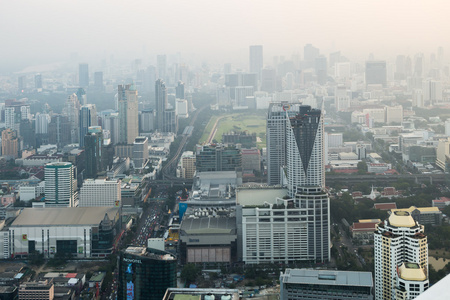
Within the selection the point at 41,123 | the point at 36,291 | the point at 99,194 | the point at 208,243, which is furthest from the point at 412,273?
the point at 41,123

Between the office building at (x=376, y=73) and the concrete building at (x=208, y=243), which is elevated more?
the office building at (x=376, y=73)

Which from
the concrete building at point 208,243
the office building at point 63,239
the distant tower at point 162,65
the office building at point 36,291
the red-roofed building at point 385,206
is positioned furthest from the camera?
the distant tower at point 162,65

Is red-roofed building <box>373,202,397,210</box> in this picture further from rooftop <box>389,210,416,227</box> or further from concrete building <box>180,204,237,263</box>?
rooftop <box>389,210,416,227</box>

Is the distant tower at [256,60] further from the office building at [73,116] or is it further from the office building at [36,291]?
the office building at [36,291]

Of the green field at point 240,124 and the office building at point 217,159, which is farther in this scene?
the green field at point 240,124

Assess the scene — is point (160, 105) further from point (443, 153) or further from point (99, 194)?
point (443, 153)

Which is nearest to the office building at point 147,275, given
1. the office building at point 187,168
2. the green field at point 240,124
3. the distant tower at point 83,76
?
the office building at point 187,168

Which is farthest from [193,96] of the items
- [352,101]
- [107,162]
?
[107,162]
